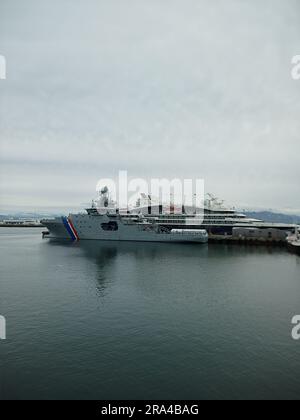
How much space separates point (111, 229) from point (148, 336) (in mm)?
44173

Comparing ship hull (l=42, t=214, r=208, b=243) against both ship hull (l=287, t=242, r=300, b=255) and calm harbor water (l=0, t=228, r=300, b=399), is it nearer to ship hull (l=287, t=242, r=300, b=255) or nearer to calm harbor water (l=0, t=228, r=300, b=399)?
ship hull (l=287, t=242, r=300, b=255)

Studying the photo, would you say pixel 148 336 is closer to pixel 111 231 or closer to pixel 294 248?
pixel 294 248

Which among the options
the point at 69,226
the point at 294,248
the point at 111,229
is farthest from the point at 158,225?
the point at 294,248

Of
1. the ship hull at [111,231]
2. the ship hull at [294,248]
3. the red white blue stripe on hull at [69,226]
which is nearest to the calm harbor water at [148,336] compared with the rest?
the ship hull at [294,248]

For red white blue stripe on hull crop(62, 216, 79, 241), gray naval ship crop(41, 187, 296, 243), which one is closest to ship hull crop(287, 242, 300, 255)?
gray naval ship crop(41, 187, 296, 243)

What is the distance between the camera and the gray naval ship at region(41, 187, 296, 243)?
179 ft

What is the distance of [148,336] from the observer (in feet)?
41.4

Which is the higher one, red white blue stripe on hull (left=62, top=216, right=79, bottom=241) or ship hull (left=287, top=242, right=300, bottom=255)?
red white blue stripe on hull (left=62, top=216, right=79, bottom=241)

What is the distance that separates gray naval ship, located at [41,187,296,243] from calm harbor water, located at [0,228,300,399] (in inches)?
1174

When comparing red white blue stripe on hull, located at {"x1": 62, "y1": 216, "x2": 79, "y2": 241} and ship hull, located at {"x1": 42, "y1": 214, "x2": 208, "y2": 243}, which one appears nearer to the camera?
ship hull, located at {"x1": 42, "y1": 214, "x2": 208, "y2": 243}

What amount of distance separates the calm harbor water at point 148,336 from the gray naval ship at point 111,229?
28757 mm

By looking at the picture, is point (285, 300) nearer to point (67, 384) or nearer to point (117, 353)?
point (117, 353)

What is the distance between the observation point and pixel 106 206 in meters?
59.1
